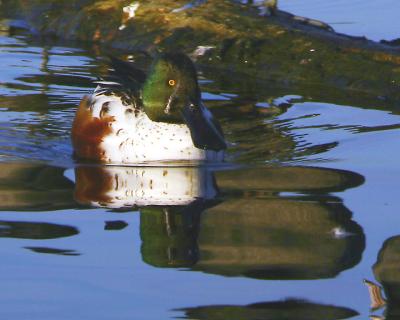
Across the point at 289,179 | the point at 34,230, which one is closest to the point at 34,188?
the point at 34,230

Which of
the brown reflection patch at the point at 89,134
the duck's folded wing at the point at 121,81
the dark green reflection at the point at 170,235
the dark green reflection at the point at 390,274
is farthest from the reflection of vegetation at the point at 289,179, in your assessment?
the dark green reflection at the point at 390,274

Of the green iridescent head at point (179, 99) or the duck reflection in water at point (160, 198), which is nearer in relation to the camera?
the duck reflection in water at point (160, 198)

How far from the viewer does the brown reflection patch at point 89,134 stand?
23.1ft

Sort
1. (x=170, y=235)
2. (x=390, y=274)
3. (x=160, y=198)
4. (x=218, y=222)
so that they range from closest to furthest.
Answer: (x=390, y=274), (x=170, y=235), (x=218, y=222), (x=160, y=198)

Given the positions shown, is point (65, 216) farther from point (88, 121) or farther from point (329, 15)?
point (329, 15)

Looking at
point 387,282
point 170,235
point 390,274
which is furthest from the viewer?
point 170,235

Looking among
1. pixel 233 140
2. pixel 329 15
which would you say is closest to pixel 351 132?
pixel 233 140

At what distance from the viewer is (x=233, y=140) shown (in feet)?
25.1

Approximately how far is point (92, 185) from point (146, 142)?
59cm

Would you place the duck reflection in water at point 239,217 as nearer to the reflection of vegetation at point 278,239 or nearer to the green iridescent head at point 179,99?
the reflection of vegetation at point 278,239

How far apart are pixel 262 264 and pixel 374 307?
68 cm

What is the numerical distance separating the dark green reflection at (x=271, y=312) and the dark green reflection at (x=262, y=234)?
1.14 feet

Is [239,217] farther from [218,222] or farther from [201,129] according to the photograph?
[201,129]

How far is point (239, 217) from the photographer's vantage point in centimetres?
577
